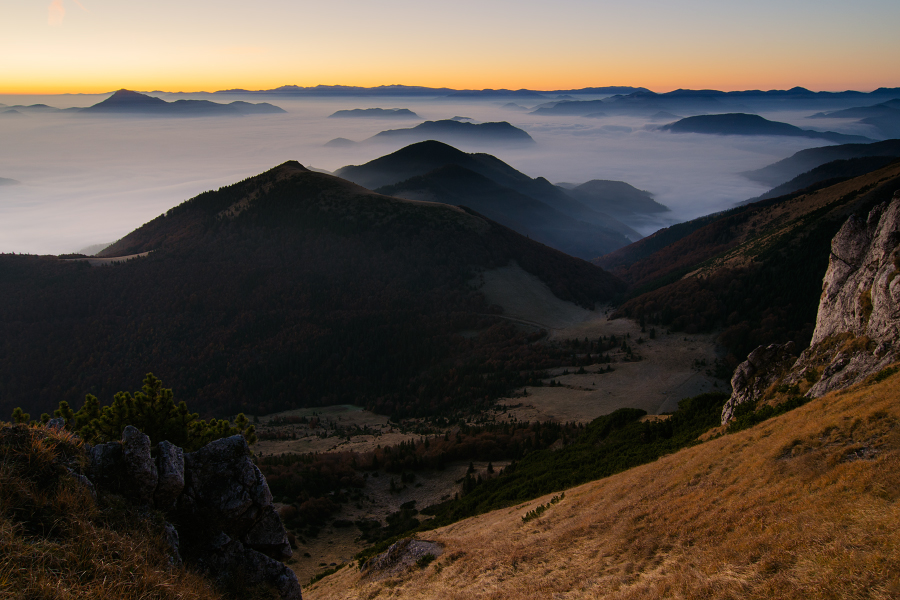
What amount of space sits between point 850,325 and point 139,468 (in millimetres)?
34487

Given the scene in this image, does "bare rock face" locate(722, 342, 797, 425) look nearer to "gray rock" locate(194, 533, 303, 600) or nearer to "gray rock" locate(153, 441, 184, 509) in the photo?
"gray rock" locate(194, 533, 303, 600)

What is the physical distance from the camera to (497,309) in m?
113

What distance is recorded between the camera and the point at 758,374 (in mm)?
28281

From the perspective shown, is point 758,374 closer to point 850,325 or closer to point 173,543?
point 850,325

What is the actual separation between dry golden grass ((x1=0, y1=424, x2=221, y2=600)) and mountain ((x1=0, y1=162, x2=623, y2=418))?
63.6 meters

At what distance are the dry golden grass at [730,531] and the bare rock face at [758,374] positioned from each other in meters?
7.18

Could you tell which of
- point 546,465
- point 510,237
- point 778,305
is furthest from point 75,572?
point 510,237

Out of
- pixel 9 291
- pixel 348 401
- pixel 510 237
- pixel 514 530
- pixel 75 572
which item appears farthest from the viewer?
pixel 510 237

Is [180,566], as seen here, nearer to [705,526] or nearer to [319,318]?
[705,526]

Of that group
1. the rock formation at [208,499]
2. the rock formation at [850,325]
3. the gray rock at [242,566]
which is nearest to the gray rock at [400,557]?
the gray rock at [242,566]

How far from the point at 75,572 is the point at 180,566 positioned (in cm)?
469

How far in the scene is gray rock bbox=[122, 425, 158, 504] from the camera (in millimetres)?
15344

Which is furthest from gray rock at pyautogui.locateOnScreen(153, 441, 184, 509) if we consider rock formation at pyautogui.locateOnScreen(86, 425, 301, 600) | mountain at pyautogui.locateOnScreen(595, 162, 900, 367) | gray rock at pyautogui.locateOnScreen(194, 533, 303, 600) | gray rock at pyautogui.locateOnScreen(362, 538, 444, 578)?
mountain at pyautogui.locateOnScreen(595, 162, 900, 367)

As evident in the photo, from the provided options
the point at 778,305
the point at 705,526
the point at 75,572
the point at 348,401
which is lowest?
the point at 348,401
